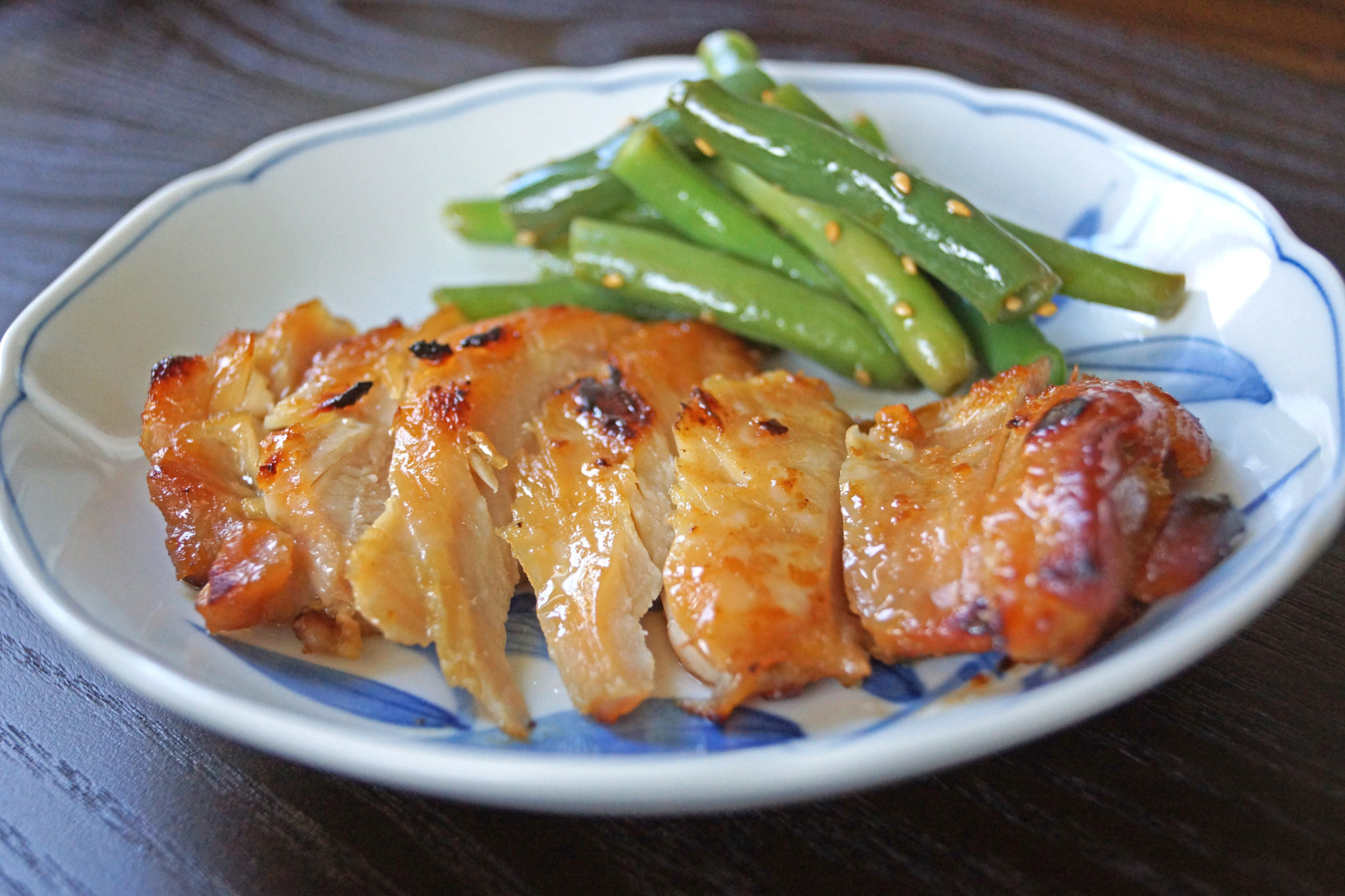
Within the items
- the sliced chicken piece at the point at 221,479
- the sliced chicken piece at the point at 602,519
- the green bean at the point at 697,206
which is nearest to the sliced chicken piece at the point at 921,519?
the sliced chicken piece at the point at 602,519

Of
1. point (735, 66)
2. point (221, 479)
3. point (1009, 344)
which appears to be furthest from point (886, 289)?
point (221, 479)

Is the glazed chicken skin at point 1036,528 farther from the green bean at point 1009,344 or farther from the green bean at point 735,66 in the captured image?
the green bean at point 735,66

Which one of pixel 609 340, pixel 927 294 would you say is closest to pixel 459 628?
pixel 609 340

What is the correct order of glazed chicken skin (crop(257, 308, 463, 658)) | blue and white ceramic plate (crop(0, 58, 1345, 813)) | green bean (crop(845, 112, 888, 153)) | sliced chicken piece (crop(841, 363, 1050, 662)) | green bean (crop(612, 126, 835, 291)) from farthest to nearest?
green bean (crop(845, 112, 888, 153))
green bean (crop(612, 126, 835, 291))
glazed chicken skin (crop(257, 308, 463, 658))
sliced chicken piece (crop(841, 363, 1050, 662))
blue and white ceramic plate (crop(0, 58, 1345, 813))

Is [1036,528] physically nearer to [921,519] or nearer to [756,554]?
[921,519]

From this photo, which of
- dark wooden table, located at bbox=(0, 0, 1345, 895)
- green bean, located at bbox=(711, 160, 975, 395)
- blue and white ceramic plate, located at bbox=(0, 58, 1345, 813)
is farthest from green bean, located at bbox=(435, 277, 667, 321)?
dark wooden table, located at bbox=(0, 0, 1345, 895)

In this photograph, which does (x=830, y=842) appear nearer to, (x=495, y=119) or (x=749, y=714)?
(x=749, y=714)

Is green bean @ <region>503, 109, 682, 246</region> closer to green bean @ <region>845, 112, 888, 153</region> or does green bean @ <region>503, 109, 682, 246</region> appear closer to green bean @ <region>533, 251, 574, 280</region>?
green bean @ <region>533, 251, 574, 280</region>
